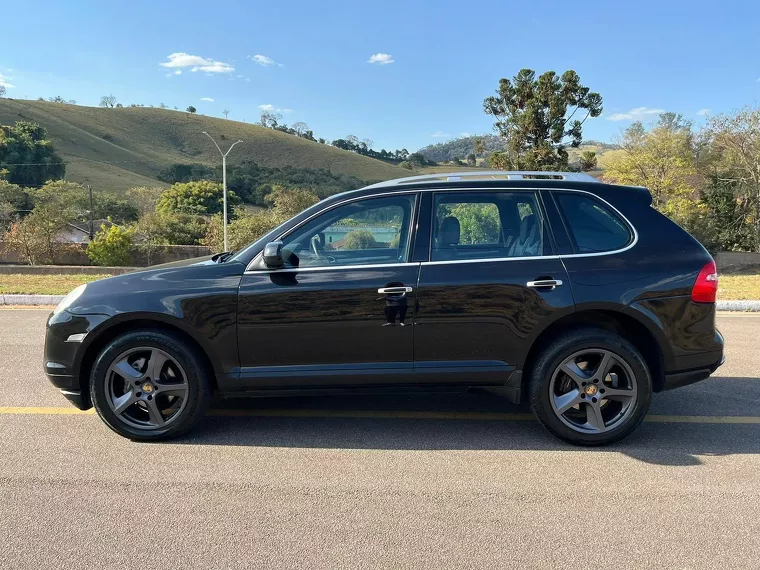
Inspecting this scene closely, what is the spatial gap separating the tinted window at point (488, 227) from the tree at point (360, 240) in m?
0.47

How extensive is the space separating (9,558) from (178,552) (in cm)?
77

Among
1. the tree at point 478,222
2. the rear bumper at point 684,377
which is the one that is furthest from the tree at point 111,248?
the rear bumper at point 684,377

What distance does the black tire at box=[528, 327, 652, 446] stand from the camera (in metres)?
3.80

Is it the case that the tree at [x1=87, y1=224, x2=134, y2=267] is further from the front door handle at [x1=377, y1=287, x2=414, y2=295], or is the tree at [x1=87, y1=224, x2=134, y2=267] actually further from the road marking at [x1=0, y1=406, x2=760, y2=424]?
the front door handle at [x1=377, y1=287, x2=414, y2=295]

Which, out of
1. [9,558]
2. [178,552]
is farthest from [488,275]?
[9,558]

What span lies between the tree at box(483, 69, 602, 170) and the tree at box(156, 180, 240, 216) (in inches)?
1245

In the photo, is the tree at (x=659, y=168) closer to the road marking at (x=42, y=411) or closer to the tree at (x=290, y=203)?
the tree at (x=290, y=203)

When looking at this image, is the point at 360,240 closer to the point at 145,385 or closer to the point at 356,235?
the point at 356,235

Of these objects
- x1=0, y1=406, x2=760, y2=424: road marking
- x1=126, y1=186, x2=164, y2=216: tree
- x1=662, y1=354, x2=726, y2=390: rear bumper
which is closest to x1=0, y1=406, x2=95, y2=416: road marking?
x1=0, y1=406, x2=760, y2=424: road marking

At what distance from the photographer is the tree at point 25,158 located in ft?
227

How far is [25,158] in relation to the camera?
2781 inches

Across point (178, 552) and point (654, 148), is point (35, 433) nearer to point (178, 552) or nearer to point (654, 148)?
point (178, 552)

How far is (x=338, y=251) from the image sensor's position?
4.05m

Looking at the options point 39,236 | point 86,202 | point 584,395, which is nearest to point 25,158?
point 86,202
